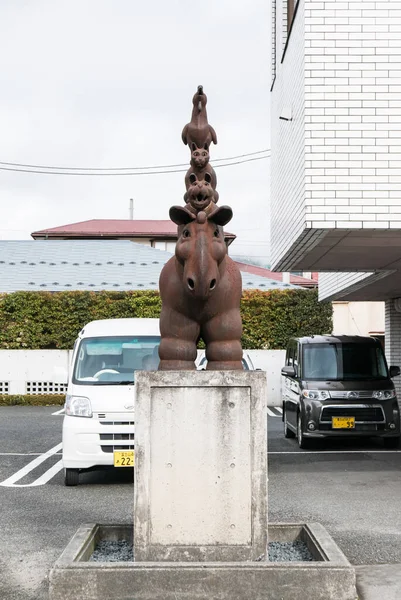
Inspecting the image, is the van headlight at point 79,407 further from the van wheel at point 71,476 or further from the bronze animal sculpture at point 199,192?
the bronze animal sculpture at point 199,192

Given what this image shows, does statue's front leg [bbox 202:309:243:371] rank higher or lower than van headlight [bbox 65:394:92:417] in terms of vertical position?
higher

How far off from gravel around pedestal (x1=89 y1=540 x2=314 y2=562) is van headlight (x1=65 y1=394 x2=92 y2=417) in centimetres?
352

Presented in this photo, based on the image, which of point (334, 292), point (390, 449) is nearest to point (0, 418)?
point (334, 292)

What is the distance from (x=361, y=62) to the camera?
26.6 ft

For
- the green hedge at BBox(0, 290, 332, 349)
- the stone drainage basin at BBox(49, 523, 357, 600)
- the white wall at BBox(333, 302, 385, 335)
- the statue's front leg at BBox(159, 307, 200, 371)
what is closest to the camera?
the stone drainage basin at BBox(49, 523, 357, 600)

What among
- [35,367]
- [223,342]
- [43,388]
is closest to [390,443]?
[223,342]

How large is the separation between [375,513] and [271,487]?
5.64ft

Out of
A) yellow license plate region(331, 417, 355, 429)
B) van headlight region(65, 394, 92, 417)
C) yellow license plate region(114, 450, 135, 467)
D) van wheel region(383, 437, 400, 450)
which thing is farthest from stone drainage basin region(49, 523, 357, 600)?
van wheel region(383, 437, 400, 450)

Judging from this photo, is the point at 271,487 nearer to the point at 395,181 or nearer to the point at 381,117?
the point at 395,181

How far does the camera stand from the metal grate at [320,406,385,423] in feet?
40.0

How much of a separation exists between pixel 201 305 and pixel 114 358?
478 centimetres

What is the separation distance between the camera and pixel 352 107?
26.5ft

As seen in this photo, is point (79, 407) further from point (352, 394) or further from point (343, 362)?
point (343, 362)

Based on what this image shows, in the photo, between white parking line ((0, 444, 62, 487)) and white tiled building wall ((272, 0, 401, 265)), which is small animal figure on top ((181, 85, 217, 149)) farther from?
white parking line ((0, 444, 62, 487))
